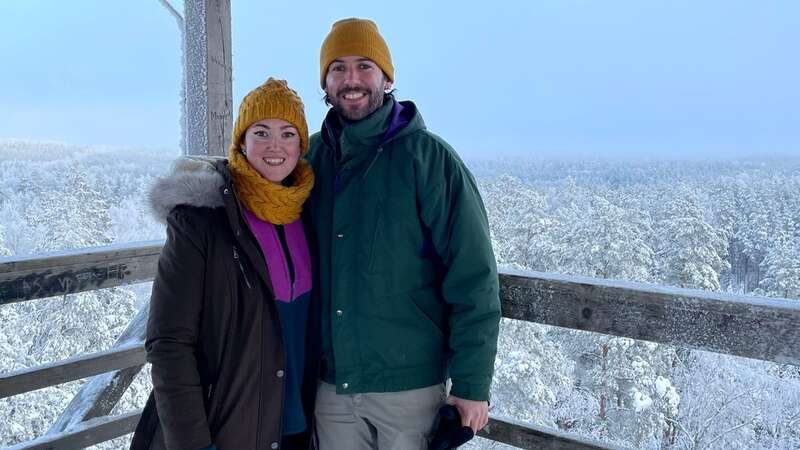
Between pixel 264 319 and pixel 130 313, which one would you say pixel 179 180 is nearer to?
pixel 264 319

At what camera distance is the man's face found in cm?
194

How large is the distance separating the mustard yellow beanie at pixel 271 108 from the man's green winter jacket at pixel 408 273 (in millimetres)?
195

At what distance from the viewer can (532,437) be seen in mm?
2029

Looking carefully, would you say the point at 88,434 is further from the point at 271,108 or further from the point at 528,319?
the point at 528,319

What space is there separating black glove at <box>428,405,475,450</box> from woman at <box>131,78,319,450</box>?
1.42ft

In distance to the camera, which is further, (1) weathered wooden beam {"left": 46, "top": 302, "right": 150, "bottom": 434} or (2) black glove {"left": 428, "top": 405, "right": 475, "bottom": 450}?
(1) weathered wooden beam {"left": 46, "top": 302, "right": 150, "bottom": 434}

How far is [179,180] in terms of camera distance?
1.70 meters

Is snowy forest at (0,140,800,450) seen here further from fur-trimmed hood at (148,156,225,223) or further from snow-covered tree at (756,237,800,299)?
fur-trimmed hood at (148,156,225,223)

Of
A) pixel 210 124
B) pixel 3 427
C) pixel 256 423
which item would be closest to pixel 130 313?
pixel 3 427

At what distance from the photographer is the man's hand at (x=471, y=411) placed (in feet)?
5.83

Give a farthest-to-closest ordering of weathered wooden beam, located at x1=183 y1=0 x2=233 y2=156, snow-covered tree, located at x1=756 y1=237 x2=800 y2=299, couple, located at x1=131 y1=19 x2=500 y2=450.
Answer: snow-covered tree, located at x1=756 y1=237 x2=800 y2=299, weathered wooden beam, located at x1=183 y1=0 x2=233 y2=156, couple, located at x1=131 y1=19 x2=500 y2=450

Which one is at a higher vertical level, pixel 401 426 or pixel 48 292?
pixel 48 292

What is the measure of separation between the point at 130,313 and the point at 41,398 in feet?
12.3

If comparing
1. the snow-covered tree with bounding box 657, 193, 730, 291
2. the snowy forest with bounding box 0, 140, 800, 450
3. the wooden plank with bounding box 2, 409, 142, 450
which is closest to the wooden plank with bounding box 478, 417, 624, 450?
the wooden plank with bounding box 2, 409, 142, 450
